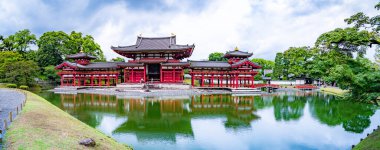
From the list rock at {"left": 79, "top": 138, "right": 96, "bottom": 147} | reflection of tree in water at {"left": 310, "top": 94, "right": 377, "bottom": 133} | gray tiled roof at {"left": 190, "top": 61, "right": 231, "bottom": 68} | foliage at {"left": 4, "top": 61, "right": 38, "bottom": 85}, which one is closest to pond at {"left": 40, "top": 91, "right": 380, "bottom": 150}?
reflection of tree in water at {"left": 310, "top": 94, "right": 377, "bottom": 133}

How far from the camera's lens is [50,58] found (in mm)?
48625

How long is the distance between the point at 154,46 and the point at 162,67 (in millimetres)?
3770

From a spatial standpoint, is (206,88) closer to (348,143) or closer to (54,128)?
(348,143)

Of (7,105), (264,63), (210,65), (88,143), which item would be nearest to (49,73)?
(210,65)

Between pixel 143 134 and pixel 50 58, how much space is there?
4631 centimetres

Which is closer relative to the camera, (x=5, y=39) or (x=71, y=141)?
(x=71, y=141)

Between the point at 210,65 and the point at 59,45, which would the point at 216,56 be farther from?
the point at 59,45

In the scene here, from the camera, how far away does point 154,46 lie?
3731 centimetres

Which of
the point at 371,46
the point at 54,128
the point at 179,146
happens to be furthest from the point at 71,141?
the point at 371,46

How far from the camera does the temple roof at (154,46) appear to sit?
1405 inches

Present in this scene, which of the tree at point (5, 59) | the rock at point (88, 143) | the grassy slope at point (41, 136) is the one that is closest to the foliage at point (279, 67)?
the grassy slope at point (41, 136)

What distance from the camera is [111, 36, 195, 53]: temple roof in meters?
35.7

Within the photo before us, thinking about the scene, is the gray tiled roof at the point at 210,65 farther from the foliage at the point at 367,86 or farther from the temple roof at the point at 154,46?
the foliage at the point at 367,86

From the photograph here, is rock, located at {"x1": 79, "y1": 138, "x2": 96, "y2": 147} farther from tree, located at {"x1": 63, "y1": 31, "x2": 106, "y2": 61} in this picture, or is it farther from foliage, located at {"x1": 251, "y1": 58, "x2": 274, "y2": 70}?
foliage, located at {"x1": 251, "y1": 58, "x2": 274, "y2": 70}
